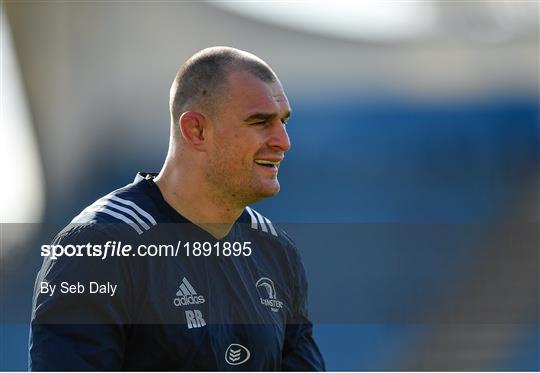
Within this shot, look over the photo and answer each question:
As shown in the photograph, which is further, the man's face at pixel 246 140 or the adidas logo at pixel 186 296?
the man's face at pixel 246 140

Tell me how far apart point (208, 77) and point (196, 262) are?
446 millimetres

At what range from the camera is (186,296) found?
1811mm

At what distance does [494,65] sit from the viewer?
94.5 inches

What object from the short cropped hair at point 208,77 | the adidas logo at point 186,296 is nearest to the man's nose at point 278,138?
the short cropped hair at point 208,77

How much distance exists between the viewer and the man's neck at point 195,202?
1.92 m

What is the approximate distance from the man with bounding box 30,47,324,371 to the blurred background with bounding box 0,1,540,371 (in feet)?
1.03

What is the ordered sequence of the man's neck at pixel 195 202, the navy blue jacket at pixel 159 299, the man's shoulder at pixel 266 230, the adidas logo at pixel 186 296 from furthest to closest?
1. the man's shoulder at pixel 266 230
2. the man's neck at pixel 195 202
3. the adidas logo at pixel 186 296
4. the navy blue jacket at pixel 159 299

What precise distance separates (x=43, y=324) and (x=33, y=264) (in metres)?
0.60

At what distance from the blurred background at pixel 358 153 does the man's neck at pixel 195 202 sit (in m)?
0.36

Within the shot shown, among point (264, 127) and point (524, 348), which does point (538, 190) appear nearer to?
point (524, 348)

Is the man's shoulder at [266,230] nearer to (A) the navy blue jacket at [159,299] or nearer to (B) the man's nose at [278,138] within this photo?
(A) the navy blue jacket at [159,299]

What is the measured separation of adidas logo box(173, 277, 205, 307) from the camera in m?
1.79

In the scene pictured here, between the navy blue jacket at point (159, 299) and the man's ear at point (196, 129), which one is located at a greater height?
the man's ear at point (196, 129)

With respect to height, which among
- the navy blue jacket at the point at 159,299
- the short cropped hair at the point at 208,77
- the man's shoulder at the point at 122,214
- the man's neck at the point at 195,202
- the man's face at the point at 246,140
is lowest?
the navy blue jacket at the point at 159,299
